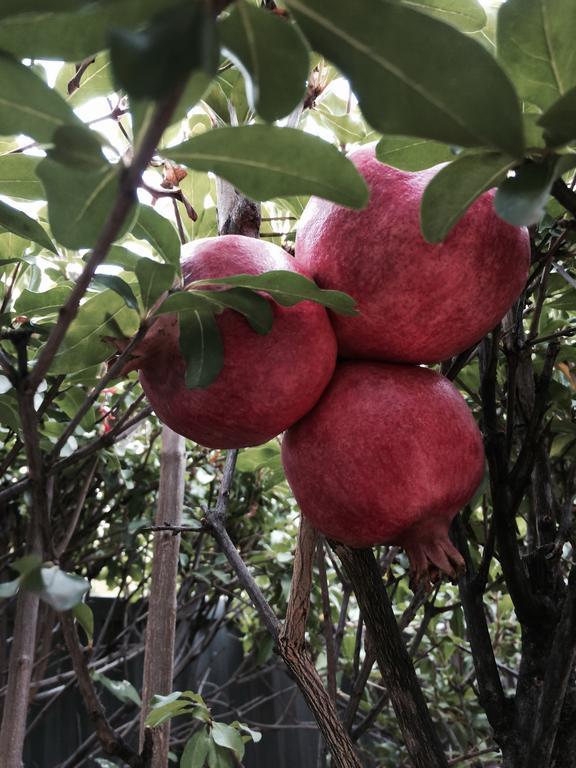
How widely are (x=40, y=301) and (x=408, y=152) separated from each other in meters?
0.35

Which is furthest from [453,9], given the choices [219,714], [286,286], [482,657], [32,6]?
[219,714]

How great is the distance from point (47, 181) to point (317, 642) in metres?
1.79

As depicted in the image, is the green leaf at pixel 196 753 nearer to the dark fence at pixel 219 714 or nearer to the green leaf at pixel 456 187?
the green leaf at pixel 456 187

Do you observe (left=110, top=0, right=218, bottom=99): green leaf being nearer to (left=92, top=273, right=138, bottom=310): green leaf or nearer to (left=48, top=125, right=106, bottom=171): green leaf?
(left=48, top=125, right=106, bottom=171): green leaf

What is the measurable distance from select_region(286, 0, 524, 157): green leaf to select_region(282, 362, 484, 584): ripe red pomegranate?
0.80 ft

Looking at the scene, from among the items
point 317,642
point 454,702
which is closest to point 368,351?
point 317,642

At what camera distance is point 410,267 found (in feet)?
1.61

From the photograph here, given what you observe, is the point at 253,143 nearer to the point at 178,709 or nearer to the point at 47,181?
the point at 47,181

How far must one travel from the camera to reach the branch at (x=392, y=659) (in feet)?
1.98

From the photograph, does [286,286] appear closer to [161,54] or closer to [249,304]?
[249,304]

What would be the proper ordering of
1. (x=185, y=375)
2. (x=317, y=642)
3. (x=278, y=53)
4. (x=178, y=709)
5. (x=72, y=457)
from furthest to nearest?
(x=317, y=642) < (x=178, y=709) < (x=72, y=457) < (x=185, y=375) < (x=278, y=53)

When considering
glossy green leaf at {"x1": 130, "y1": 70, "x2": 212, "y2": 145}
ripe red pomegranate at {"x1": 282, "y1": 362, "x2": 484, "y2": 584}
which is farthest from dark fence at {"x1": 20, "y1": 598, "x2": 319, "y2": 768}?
glossy green leaf at {"x1": 130, "y1": 70, "x2": 212, "y2": 145}

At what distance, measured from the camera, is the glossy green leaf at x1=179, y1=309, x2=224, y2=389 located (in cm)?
46

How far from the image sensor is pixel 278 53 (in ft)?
0.84
